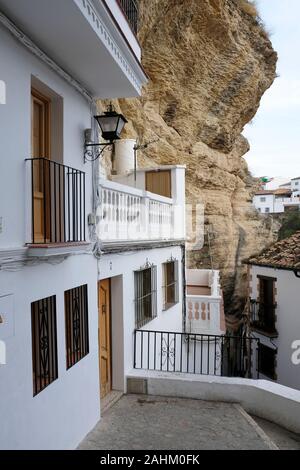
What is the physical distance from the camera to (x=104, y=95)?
6418mm

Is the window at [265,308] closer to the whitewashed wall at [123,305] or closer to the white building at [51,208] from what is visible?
the whitewashed wall at [123,305]

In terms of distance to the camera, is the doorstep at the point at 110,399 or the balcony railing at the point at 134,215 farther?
the balcony railing at the point at 134,215

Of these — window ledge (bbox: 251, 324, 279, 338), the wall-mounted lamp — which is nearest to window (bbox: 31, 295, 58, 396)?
the wall-mounted lamp

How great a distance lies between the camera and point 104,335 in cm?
725

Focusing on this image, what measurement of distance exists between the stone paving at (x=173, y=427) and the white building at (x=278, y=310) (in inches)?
305

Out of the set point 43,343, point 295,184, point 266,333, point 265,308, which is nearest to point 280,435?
point 43,343

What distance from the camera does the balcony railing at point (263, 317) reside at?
14.7 meters

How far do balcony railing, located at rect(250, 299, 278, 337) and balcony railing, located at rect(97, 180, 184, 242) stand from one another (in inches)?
243

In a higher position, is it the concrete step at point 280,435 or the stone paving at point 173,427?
the stone paving at point 173,427

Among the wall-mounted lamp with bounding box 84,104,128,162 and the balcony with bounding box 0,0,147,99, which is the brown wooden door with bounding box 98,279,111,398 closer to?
the wall-mounted lamp with bounding box 84,104,128,162

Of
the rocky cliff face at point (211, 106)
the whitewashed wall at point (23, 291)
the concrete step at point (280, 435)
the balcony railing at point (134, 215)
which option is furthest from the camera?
the rocky cliff face at point (211, 106)

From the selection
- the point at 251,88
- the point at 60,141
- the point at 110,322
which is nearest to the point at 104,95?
the point at 60,141

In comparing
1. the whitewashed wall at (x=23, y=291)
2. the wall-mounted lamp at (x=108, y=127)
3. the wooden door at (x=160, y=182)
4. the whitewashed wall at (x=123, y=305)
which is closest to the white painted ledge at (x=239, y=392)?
the whitewashed wall at (x=123, y=305)

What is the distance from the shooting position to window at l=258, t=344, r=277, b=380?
14492mm
